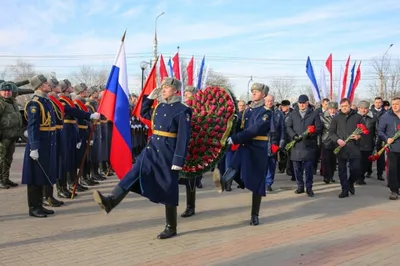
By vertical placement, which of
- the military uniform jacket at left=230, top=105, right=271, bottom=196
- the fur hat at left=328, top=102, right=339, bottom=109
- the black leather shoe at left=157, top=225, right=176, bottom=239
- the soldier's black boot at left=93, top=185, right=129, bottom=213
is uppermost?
the fur hat at left=328, top=102, right=339, bottom=109

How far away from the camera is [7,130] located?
980 centimetres

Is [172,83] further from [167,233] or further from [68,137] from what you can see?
[68,137]

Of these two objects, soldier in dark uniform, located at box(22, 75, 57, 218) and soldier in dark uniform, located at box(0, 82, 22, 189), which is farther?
soldier in dark uniform, located at box(0, 82, 22, 189)

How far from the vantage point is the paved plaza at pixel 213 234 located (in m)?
4.87

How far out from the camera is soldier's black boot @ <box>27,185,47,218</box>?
6.73 metres

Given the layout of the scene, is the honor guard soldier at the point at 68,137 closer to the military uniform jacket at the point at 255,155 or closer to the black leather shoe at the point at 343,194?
the military uniform jacket at the point at 255,155

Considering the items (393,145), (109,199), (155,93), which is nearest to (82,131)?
(155,93)

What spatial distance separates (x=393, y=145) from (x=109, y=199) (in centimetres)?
601

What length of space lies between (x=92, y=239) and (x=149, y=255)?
101 centimetres

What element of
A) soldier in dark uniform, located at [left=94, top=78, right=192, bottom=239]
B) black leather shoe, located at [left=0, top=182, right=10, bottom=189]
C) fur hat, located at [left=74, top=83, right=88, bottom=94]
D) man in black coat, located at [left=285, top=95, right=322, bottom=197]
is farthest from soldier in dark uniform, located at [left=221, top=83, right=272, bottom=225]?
black leather shoe, located at [left=0, top=182, right=10, bottom=189]

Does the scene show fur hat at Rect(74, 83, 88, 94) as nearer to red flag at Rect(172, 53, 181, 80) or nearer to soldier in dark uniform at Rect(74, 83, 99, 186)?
soldier in dark uniform at Rect(74, 83, 99, 186)

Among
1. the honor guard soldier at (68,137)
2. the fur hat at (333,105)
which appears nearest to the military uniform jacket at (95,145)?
the honor guard soldier at (68,137)

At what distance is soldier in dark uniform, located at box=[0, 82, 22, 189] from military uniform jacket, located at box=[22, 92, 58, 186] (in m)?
3.34

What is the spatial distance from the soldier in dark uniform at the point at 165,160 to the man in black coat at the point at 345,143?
451cm
